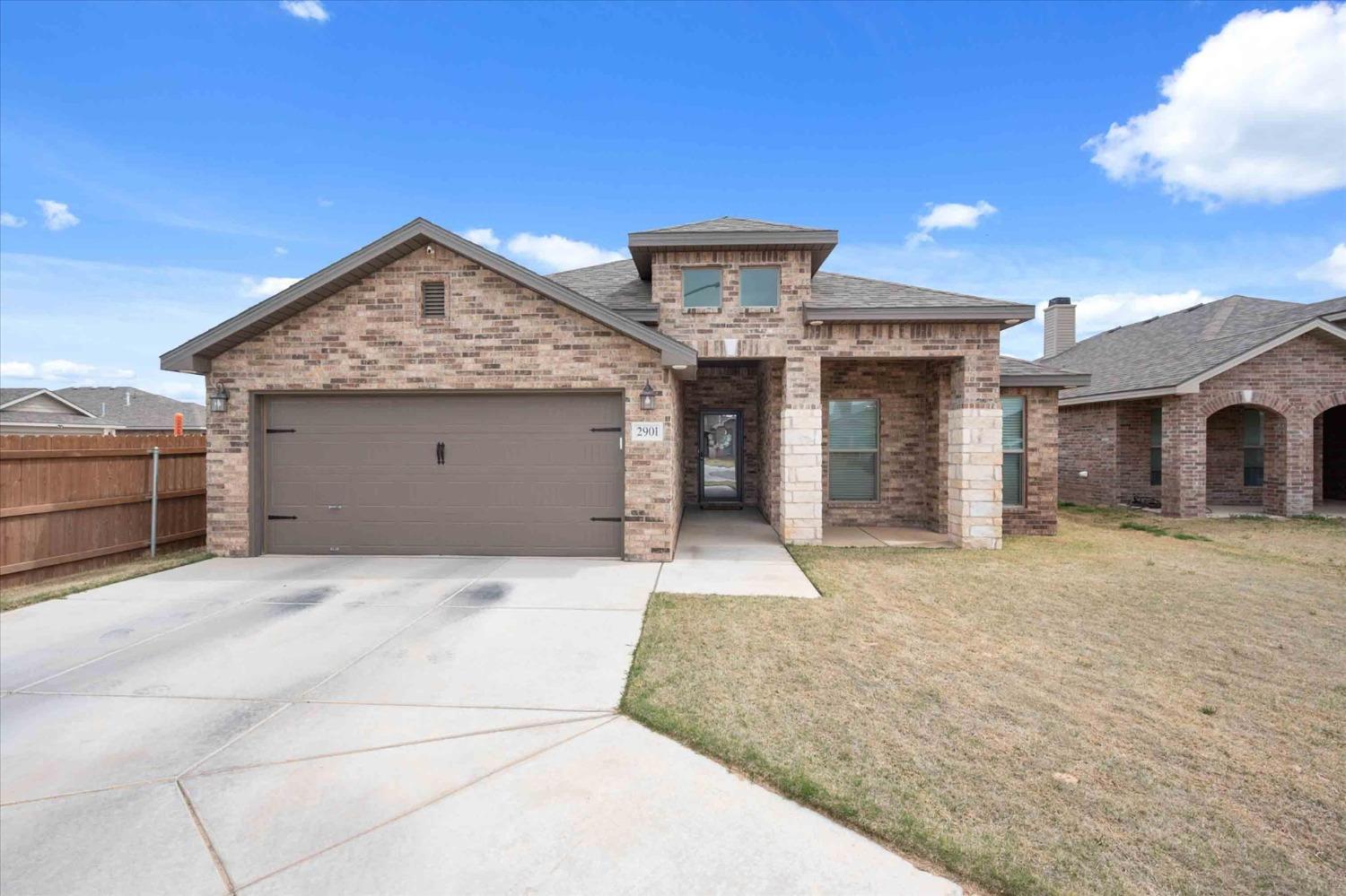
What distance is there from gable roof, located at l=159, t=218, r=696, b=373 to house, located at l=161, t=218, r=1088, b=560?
0.03 meters

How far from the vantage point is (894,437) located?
11.5m

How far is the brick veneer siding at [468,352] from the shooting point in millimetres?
8398

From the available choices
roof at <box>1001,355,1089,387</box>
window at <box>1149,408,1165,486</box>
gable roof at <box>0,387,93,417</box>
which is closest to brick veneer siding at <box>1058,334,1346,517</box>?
window at <box>1149,408,1165,486</box>

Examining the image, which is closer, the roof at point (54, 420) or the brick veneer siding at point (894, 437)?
the brick veneer siding at point (894, 437)

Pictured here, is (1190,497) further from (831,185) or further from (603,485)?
(831,185)

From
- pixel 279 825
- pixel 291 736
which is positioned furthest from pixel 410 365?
pixel 279 825

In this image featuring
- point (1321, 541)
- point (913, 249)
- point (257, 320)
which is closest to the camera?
point (257, 320)

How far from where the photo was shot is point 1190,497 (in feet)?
44.2

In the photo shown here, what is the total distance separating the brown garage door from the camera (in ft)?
28.3

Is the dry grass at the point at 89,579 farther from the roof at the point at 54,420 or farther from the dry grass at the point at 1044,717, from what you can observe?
the roof at the point at 54,420

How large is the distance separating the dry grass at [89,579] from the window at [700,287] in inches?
329

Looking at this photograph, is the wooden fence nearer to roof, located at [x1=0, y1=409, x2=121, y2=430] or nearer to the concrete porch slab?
the concrete porch slab

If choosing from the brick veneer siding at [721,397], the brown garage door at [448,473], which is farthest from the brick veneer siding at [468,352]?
the brick veneer siding at [721,397]

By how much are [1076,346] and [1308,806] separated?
936 inches
